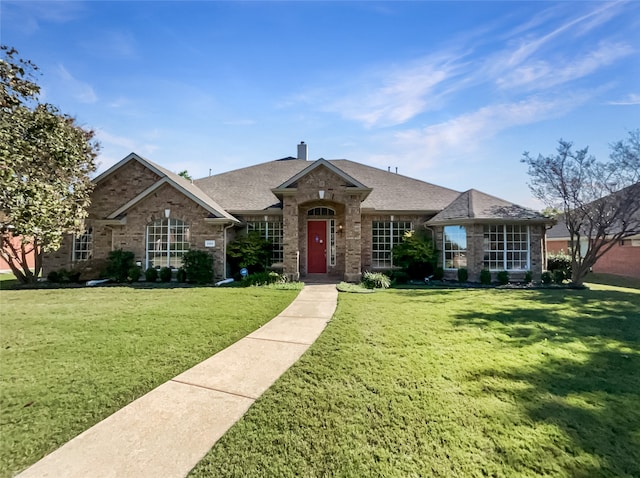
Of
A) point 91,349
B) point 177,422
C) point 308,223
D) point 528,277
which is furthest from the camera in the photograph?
point 308,223

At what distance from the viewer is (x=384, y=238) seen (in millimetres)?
15820

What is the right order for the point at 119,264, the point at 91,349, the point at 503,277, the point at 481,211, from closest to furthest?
the point at 91,349, the point at 119,264, the point at 503,277, the point at 481,211

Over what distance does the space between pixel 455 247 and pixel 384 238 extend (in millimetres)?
3540

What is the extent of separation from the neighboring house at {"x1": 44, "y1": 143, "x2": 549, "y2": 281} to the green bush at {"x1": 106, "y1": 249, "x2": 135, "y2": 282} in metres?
0.46

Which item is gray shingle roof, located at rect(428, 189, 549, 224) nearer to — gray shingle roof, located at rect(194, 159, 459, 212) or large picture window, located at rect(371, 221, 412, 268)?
gray shingle roof, located at rect(194, 159, 459, 212)

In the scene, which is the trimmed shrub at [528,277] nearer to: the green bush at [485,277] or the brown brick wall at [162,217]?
the green bush at [485,277]

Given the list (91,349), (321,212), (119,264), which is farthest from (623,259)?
(119,264)

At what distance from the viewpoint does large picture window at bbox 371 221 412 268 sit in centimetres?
1577

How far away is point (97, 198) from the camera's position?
15.5 meters

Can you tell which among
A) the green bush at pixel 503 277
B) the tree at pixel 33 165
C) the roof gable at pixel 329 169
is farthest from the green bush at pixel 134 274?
the green bush at pixel 503 277

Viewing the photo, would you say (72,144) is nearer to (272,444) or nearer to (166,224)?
(166,224)

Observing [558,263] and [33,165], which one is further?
[558,263]

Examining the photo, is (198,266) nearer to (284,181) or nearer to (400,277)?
(284,181)

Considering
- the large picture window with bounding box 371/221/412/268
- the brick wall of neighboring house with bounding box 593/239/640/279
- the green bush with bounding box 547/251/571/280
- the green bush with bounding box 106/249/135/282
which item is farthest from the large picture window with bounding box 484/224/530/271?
the green bush with bounding box 106/249/135/282
